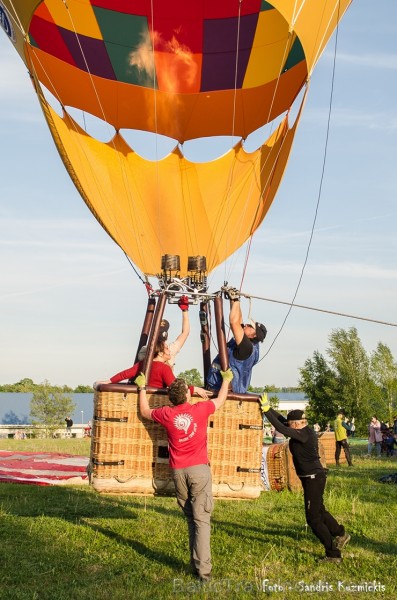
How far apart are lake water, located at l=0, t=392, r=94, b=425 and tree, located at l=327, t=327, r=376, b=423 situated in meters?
18.6

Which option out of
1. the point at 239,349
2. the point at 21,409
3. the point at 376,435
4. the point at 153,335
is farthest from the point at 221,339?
the point at 21,409

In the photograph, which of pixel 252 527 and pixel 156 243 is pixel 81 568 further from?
pixel 156 243

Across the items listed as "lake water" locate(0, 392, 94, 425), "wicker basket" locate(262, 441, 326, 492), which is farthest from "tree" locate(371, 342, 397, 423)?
"wicker basket" locate(262, 441, 326, 492)

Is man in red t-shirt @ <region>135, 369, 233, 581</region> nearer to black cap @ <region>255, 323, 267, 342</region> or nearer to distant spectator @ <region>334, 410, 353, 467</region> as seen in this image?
black cap @ <region>255, 323, 267, 342</region>

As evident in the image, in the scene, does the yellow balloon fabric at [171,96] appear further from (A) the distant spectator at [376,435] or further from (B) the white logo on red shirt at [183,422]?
(A) the distant spectator at [376,435]

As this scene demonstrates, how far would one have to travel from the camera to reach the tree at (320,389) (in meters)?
47.4

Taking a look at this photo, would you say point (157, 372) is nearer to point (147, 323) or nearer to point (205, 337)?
point (147, 323)

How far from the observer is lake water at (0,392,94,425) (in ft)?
180

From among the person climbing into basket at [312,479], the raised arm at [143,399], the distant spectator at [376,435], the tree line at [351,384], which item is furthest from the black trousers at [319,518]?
the tree line at [351,384]

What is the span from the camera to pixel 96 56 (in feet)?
27.6

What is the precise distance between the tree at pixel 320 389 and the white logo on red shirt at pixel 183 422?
4329 cm

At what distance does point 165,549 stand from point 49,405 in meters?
49.6

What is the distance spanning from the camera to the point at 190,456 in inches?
182

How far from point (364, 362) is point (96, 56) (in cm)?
4259
